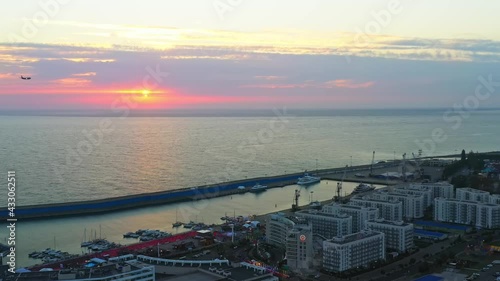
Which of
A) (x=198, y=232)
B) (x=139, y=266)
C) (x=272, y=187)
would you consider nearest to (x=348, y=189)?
(x=272, y=187)

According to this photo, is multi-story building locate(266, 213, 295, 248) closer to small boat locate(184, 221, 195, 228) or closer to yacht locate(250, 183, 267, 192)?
small boat locate(184, 221, 195, 228)

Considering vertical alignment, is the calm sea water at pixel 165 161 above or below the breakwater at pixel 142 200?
above

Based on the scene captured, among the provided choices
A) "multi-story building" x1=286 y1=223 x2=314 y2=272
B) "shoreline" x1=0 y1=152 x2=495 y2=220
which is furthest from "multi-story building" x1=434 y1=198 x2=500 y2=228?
"shoreline" x1=0 y1=152 x2=495 y2=220

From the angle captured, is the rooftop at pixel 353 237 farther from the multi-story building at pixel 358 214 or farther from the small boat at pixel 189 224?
the small boat at pixel 189 224

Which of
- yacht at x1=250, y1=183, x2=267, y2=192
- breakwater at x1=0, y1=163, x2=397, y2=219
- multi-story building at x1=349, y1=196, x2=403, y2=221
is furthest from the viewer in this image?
yacht at x1=250, y1=183, x2=267, y2=192

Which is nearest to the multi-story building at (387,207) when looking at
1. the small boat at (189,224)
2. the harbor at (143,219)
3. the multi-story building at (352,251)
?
the harbor at (143,219)

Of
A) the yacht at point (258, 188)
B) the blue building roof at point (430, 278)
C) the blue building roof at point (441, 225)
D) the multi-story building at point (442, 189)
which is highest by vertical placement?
the multi-story building at point (442, 189)
